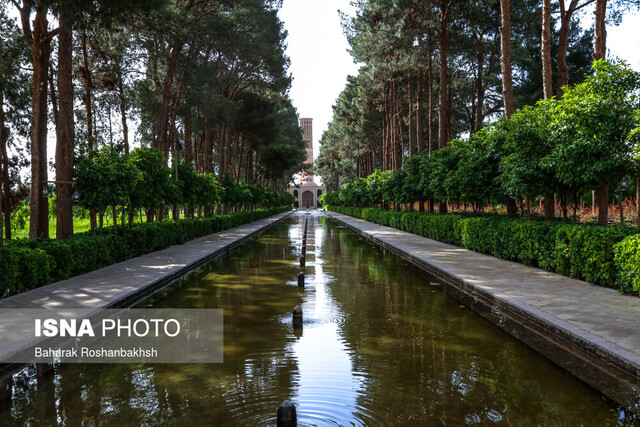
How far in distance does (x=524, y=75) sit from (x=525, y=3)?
6809 mm

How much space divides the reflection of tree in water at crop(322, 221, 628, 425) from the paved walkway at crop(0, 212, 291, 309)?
11.8ft

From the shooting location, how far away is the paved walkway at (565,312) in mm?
4566

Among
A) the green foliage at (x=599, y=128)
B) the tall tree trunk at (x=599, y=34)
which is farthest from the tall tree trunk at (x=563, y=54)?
the green foliage at (x=599, y=128)

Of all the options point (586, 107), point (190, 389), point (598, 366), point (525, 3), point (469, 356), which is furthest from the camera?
point (525, 3)

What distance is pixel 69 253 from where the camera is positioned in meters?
9.54

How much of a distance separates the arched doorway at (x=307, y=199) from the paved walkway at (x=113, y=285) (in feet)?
386

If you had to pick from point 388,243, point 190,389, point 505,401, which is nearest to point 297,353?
point 190,389

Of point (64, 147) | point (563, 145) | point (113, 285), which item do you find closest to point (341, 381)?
point (113, 285)

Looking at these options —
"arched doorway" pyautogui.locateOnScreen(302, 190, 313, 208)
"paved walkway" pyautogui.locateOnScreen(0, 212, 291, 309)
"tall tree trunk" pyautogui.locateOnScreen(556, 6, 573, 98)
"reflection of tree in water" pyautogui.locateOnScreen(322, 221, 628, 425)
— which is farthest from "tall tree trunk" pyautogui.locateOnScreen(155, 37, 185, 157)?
"arched doorway" pyautogui.locateOnScreen(302, 190, 313, 208)

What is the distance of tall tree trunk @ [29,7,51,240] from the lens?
1346 centimetres

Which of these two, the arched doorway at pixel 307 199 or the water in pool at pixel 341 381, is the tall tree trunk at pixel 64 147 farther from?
the arched doorway at pixel 307 199

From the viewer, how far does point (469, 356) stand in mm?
5160

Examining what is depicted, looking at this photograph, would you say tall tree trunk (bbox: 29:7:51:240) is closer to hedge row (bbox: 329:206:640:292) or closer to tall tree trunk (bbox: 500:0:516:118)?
hedge row (bbox: 329:206:640:292)

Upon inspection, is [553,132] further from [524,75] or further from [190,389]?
[524,75]
